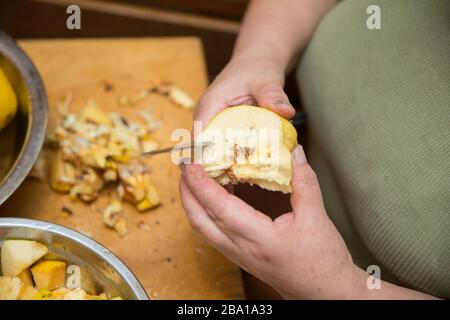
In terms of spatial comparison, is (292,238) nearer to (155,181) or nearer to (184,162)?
(184,162)

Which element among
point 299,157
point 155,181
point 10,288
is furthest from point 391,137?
point 10,288

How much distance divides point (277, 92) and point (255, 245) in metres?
0.15

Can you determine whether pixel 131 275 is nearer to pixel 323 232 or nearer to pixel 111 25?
pixel 323 232

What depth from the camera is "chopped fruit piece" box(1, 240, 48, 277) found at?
1.55 ft

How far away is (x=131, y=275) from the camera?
45cm

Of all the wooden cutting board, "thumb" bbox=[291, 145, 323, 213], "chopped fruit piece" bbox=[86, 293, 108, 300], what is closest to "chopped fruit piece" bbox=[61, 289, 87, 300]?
"chopped fruit piece" bbox=[86, 293, 108, 300]

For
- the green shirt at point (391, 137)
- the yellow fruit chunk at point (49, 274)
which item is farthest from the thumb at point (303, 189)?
the yellow fruit chunk at point (49, 274)

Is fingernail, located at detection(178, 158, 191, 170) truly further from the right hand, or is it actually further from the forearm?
the forearm

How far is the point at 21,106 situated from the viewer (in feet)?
1.94

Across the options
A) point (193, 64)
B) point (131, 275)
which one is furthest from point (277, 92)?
point (193, 64)

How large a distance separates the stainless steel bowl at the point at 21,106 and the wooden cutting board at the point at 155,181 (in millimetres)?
58

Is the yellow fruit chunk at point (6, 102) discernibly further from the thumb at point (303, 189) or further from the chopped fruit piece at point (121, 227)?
the thumb at point (303, 189)

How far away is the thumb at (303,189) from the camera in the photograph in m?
0.43

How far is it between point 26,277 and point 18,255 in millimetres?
25
